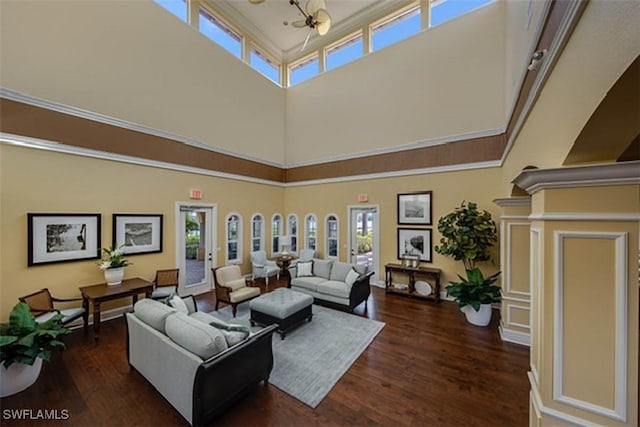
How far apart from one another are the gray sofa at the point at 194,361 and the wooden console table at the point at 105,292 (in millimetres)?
1474

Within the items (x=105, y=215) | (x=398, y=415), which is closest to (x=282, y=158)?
(x=105, y=215)

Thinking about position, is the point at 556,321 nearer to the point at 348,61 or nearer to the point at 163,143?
the point at 163,143

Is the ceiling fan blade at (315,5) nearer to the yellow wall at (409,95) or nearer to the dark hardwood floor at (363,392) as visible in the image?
the yellow wall at (409,95)

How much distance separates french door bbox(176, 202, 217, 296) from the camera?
578 centimetres

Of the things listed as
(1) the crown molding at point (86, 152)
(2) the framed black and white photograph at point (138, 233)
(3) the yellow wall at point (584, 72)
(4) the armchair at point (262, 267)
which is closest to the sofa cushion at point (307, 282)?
(4) the armchair at point (262, 267)

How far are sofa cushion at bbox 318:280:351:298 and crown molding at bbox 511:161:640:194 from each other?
3.72 meters

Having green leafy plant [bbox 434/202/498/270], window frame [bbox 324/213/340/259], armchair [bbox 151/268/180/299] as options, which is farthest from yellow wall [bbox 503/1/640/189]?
armchair [bbox 151/268/180/299]

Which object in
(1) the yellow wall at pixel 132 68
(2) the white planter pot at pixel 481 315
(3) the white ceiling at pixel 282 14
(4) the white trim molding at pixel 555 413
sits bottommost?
(2) the white planter pot at pixel 481 315

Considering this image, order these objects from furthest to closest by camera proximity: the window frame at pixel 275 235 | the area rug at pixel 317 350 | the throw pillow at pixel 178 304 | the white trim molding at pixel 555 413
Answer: the window frame at pixel 275 235 → the throw pillow at pixel 178 304 → the area rug at pixel 317 350 → the white trim molding at pixel 555 413

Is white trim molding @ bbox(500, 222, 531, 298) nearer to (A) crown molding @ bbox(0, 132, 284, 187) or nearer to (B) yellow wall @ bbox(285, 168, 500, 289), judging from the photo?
(B) yellow wall @ bbox(285, 168, 500, 289)

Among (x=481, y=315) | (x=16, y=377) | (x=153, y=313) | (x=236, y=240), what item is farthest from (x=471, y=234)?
(x=16, y=377)

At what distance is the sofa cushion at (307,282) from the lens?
5.24 meters

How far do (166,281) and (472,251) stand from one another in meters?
6.33

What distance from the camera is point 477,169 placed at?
17.8 ft
